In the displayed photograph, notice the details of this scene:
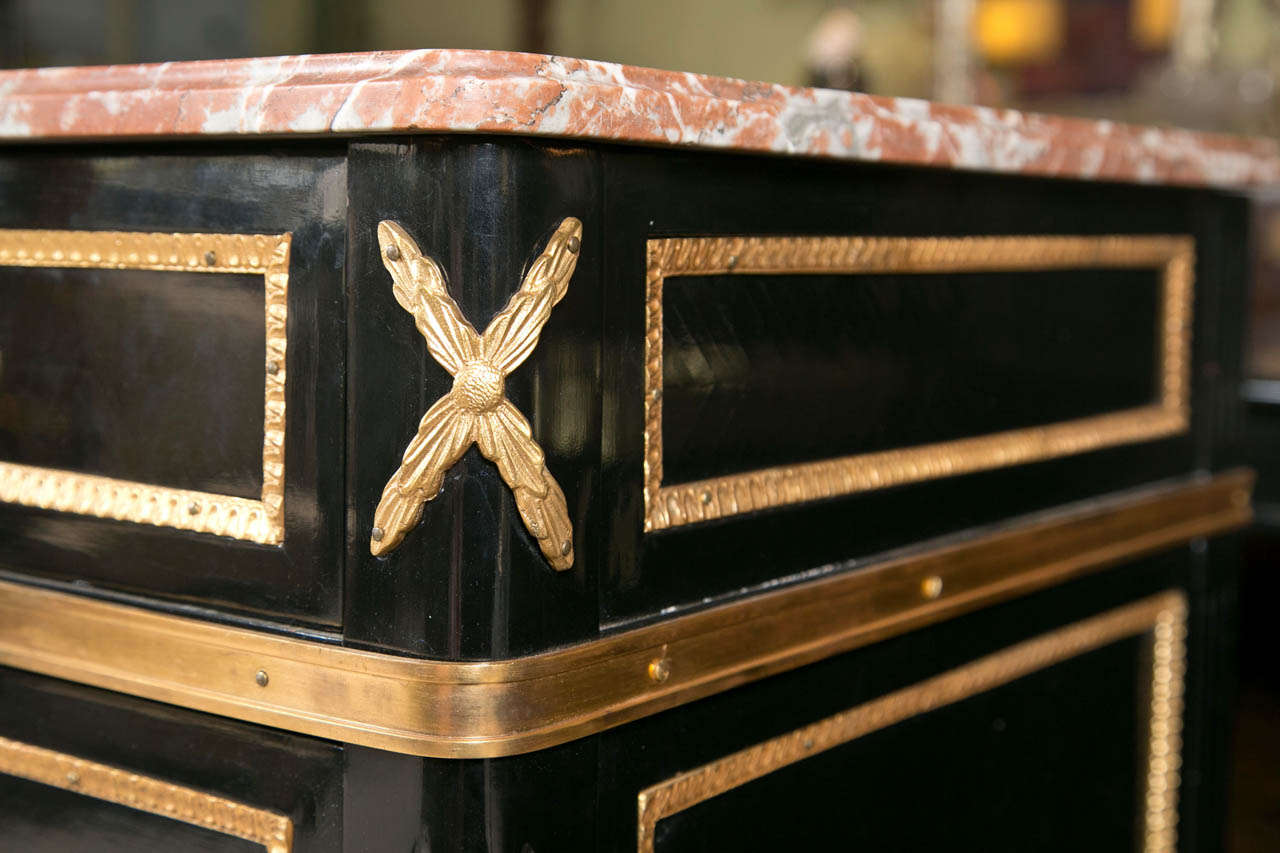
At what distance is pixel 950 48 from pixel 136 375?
3.50 metres

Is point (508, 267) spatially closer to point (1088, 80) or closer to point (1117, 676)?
point (1117, 676)

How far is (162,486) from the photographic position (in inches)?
43.1

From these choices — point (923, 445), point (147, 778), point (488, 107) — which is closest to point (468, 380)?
point (488, 107)

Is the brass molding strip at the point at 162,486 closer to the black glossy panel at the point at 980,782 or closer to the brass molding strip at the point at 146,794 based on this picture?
the brass molding strip at the point at 146,794

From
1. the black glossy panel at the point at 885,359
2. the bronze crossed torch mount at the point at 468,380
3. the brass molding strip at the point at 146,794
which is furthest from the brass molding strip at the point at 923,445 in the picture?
the brass molding strip at the point at 146,794

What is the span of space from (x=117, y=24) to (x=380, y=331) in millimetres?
1668

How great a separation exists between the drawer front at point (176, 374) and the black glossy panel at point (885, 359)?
26cm

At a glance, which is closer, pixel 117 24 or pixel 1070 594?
pixel 1070 594

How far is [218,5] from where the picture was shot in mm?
2533

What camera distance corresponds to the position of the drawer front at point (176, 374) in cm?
100

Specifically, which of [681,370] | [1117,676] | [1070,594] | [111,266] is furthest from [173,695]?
[1117,676]

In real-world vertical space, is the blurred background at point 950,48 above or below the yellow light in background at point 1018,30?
below

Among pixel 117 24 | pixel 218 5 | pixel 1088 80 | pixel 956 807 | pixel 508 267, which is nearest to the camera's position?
pixel 508 267

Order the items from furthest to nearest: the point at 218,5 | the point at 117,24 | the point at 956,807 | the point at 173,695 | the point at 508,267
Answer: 1. the point at 218,5
2. the point at 117,24
3. the point at 956,807
4. the point at 173,695
5. the point at 508,267
